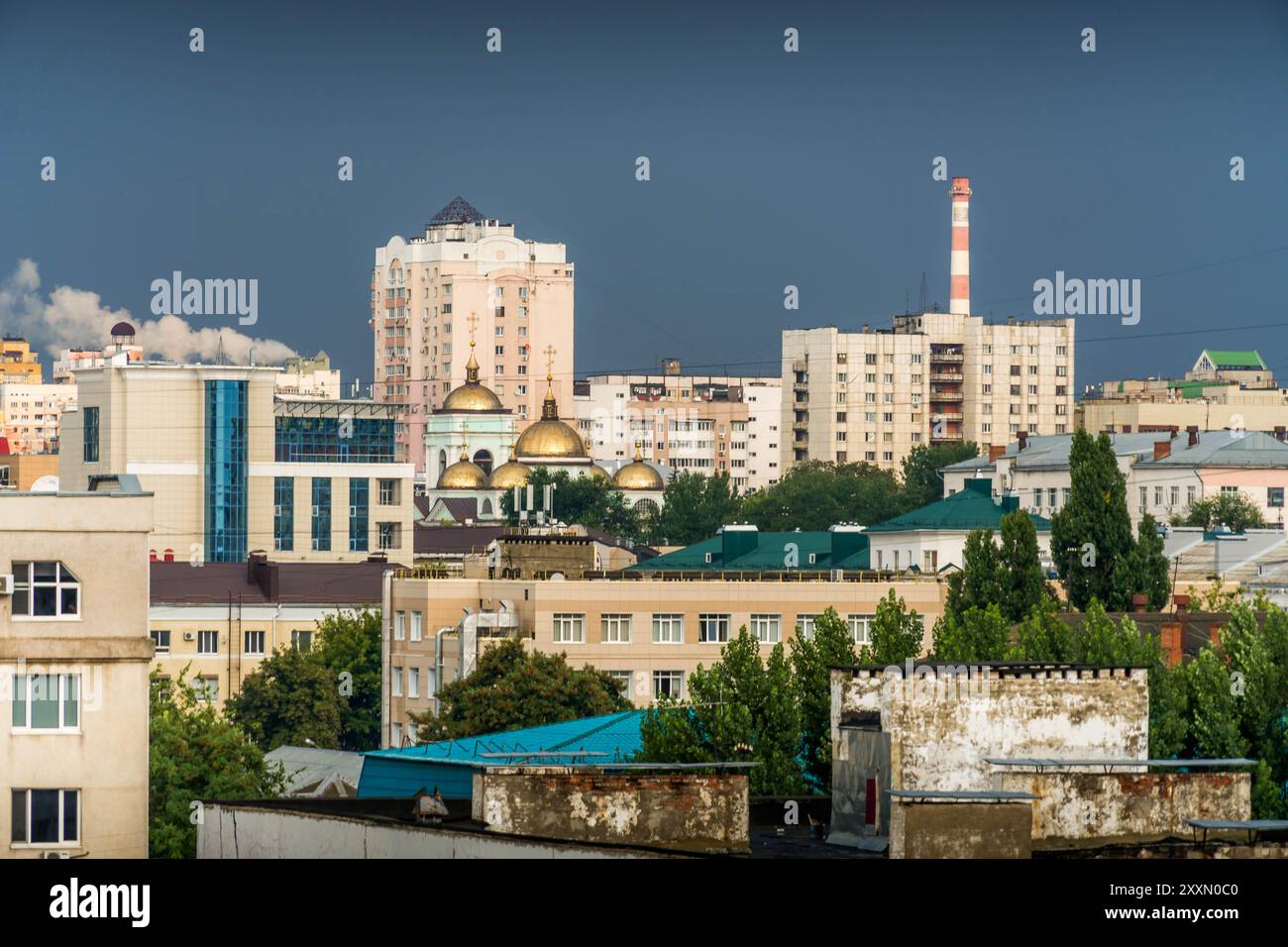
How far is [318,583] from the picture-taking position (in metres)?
81.5

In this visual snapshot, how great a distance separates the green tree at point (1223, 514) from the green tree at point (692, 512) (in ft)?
151

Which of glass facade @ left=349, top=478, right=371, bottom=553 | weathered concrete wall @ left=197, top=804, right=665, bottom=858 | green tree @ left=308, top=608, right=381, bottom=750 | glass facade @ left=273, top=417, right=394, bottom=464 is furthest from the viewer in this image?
glass facade @ left=273, top=417, right=394, bottom=464

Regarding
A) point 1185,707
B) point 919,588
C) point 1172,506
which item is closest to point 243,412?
point 1172,506

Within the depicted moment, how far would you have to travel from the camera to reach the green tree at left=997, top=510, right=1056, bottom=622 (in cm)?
6116

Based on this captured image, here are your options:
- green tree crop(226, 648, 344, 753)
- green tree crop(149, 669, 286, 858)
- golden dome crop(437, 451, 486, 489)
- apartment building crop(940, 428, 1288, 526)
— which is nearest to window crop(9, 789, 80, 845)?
green tree crop(149, 669, 286, 858)

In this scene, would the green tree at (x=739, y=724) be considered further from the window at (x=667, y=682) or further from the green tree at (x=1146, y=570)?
the green tree at (x=1146, y=570)

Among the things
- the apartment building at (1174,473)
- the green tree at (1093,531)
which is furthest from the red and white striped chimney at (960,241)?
the green tree at (1093,531)

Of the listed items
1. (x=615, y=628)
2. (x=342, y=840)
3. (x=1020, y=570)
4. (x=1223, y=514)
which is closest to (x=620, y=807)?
(x=342, y=840)

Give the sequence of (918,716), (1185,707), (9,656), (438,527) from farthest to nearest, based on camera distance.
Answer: (438,527), (1185,707), (9,656), (918,716)

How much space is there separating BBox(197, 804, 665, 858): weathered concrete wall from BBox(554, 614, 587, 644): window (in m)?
33.2

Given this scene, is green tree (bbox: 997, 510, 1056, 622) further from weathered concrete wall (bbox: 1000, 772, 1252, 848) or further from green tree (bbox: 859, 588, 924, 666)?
weathered concrete wall (bbox: 1000, 772, 1252, 848)

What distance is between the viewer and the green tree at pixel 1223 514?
100 metres
